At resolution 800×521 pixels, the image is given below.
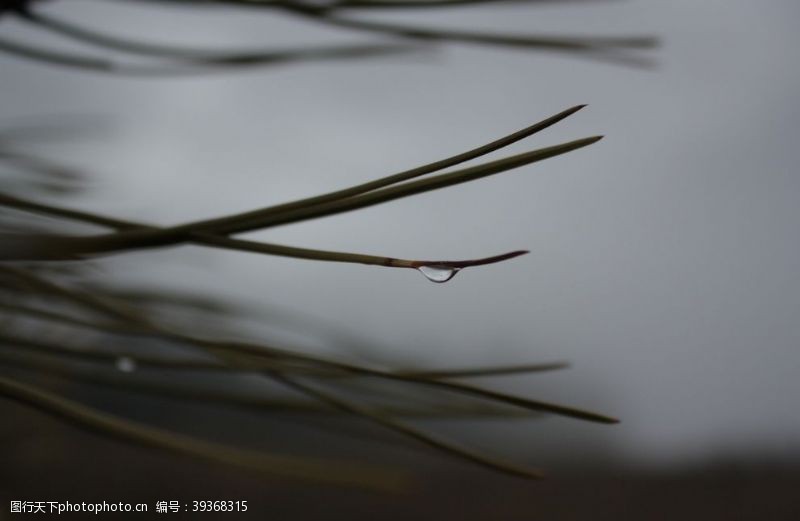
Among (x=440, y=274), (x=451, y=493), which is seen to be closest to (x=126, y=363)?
(x=440, y=274)

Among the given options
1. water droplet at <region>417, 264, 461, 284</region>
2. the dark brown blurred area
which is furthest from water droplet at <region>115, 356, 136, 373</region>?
the dark brown blurred area

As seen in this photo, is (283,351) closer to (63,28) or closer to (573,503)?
(63,28)

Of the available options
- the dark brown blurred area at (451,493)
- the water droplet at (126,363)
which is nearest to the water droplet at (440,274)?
the water droplet at (126,363)

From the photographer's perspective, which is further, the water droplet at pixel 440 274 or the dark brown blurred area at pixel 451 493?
the dark brown blurred area at pixel 451 493

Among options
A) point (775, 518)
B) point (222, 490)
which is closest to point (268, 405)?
point (775, 518)

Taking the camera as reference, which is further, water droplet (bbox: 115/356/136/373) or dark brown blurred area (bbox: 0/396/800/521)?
dark brown blurred area (bbox: 0/396/800/521)

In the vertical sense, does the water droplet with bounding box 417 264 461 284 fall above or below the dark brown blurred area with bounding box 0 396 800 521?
below

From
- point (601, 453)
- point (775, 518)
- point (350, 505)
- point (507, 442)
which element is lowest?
point (775, 518)

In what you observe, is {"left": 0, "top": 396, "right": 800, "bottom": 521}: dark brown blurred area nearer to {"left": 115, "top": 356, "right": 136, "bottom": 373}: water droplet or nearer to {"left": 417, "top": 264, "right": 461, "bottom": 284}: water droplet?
{"left": 115, "top": 356, "right": 136, "bottom": 373}: water droplet

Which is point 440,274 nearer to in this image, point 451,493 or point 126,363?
point 126,363

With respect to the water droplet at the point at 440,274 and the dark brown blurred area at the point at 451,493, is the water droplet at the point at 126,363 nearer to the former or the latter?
the water droplet at the point at 440,274

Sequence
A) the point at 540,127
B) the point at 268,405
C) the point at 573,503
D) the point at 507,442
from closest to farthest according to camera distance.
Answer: the point at 540,127 → the point at 268,405 → the point at 573,503 → the point at 507,442
